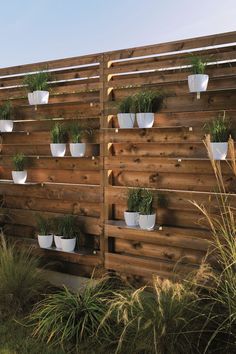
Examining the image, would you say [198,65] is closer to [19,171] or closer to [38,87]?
[38,87]

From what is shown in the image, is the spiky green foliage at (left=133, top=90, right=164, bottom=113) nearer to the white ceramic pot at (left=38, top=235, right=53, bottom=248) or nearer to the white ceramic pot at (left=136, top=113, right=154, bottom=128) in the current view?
the white ceramic pot at (left=136, top=113, right=154, bottom=128)

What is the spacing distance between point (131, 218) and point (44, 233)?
3.69ft

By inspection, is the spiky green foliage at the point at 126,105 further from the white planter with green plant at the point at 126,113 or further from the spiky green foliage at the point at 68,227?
the spiky green foliage at the point at 68,227

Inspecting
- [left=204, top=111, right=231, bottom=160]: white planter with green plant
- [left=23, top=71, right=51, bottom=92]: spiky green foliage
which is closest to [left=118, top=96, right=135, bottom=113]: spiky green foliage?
[left=204, top=111, right=231, bottom=160]: white planter with green plant

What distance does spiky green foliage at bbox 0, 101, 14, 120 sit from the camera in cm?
478

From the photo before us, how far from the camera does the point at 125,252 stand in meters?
4.05

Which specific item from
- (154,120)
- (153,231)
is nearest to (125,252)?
(153,231)

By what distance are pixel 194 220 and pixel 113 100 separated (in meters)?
1.36

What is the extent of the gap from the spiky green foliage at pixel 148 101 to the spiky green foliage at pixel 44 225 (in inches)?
61.2

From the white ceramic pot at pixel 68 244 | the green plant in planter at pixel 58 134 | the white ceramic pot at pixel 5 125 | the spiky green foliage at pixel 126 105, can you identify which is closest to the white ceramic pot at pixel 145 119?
the spiky green foliage at pixel 126 105

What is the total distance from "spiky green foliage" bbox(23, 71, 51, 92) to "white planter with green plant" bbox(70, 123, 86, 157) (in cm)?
58

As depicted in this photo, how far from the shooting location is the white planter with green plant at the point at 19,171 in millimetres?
4641

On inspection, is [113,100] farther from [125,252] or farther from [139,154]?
[125,252]

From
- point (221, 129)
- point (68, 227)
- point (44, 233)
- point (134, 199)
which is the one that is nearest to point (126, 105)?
point (134, 199)
